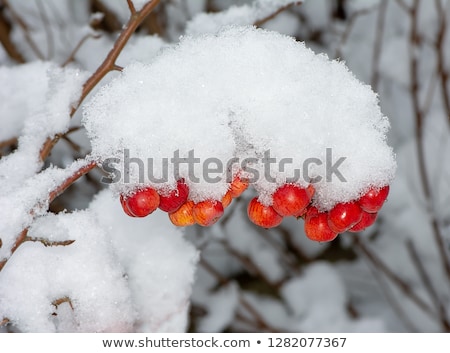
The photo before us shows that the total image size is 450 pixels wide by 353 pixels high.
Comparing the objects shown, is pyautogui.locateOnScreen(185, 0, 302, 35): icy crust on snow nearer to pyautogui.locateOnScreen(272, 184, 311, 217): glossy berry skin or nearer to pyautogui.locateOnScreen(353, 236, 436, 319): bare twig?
pyautogui.locateOnScreen(272, 184, 311, 217): glossy berry skin

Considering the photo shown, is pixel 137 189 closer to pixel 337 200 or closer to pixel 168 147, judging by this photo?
pixel 168 147

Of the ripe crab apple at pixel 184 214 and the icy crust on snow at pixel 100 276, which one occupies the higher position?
the ripe crab apple at pixel 184 214

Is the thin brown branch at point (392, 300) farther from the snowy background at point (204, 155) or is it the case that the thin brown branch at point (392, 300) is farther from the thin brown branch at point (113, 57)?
the thin brown branch at point (113, 57)

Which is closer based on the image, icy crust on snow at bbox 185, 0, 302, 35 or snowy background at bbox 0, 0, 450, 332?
snowy background at bbox 0, 0, 450, 332

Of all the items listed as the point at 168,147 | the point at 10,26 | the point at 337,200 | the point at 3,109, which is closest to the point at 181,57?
the point at 168,147

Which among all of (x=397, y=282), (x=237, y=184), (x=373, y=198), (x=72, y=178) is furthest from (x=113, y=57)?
(x=397, y=282)

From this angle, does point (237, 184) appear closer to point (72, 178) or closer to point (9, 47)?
point (72, 178)

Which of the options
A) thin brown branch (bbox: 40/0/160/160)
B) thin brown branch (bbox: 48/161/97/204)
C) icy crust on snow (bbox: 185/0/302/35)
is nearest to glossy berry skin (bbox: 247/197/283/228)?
thin brown branch (bbox: 48/161/97/204)

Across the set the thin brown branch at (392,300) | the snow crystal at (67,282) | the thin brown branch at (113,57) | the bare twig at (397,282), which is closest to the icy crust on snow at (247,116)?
the thin brown branch at (113,57)
